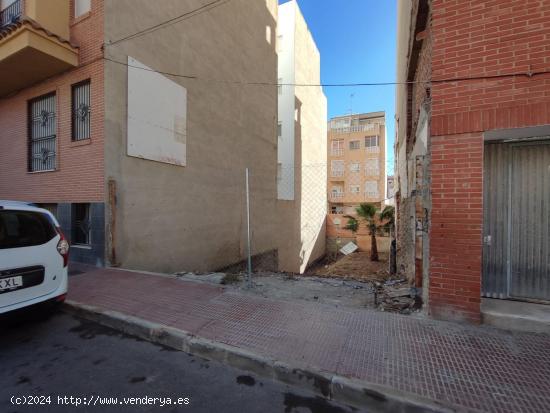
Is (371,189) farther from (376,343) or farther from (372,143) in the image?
(376,343)

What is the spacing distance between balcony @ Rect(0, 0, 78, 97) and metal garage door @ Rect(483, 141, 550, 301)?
8847mm

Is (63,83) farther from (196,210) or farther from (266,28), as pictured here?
(266,28)

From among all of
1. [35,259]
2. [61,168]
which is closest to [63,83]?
[61,168]

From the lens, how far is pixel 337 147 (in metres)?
39.6

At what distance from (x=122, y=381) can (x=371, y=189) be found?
37.0 meters

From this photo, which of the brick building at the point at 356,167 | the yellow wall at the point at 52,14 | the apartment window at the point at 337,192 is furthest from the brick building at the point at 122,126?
the apartment window at the point at 337,192

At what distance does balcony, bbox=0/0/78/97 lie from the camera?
20.6 feet

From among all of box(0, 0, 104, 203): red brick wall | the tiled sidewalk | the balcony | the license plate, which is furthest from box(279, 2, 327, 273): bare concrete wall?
the license plate

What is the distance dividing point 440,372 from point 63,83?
951 centimetres

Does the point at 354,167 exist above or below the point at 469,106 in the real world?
above

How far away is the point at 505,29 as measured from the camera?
362 centimetres

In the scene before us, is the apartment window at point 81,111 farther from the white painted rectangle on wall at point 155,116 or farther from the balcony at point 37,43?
the white painted rectangle on wall at point 155,116

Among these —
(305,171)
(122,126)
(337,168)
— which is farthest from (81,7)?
(337,168)

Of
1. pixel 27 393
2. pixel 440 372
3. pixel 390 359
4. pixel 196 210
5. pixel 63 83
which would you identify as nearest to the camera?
pixel 27 393
